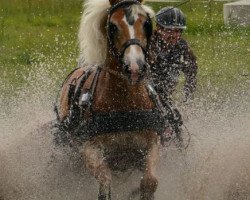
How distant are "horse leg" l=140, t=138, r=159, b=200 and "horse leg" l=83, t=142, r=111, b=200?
0.88ft

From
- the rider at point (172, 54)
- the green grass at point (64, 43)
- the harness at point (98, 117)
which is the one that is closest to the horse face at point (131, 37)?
the harness at point (98, 117)

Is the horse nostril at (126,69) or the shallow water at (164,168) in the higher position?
the horse nostril at (126,69)

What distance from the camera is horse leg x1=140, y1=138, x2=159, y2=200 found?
234 inches

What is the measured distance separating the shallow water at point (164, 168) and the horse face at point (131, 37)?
1110mm

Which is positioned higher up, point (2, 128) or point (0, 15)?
point (2, 128)

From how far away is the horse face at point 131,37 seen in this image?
18.5ft

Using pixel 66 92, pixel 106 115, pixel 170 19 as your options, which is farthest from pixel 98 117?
pixel 170 19

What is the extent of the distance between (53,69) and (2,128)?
192 inches

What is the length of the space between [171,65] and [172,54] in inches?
4.5

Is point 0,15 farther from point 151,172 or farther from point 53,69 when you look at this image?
point 151,172

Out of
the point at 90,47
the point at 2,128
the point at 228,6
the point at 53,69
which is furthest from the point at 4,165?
the point at 228,6

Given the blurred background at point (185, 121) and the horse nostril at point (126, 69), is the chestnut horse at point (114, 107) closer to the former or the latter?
the horse nostril at point (126, 69)

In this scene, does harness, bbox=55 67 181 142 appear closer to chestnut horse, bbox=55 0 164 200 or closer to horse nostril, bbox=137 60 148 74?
chestnut horse, bbox=55 0 164 200

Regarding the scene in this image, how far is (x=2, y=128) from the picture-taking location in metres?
8.81
